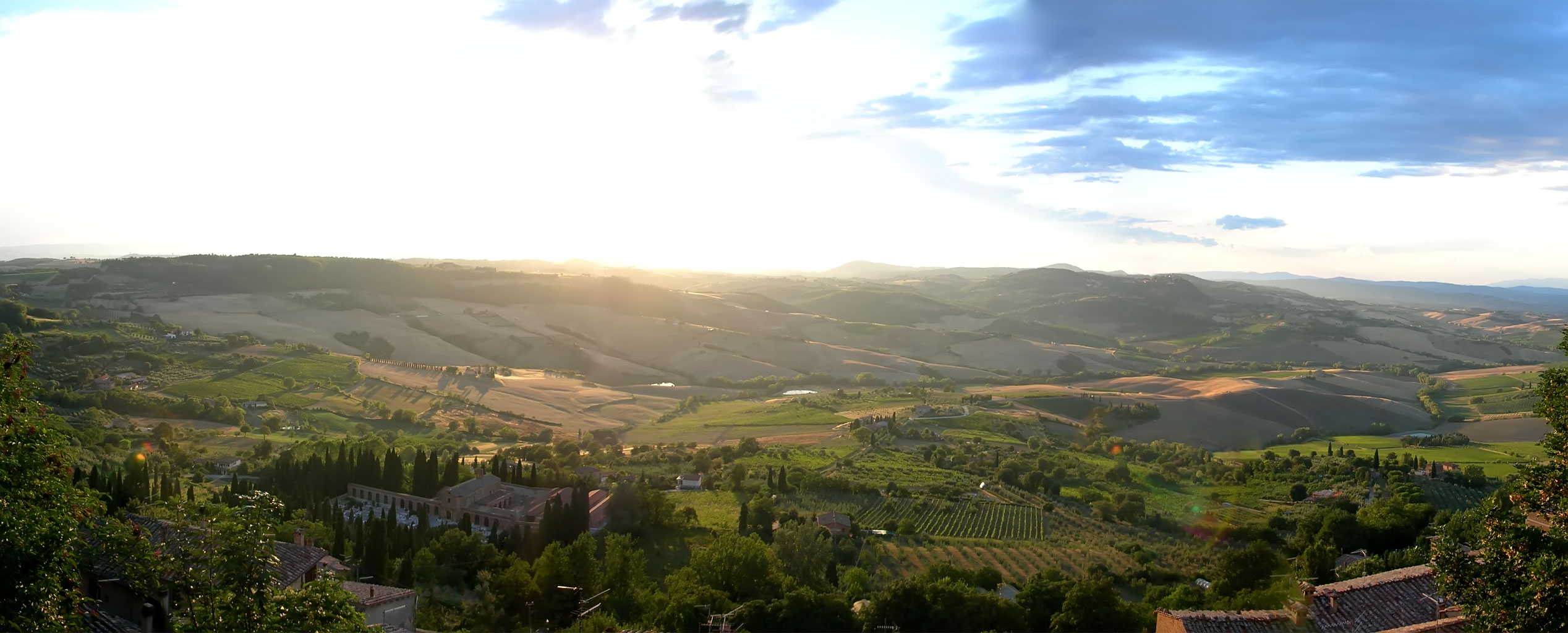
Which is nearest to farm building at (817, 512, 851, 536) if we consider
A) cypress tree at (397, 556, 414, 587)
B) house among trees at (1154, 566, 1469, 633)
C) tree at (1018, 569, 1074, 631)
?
tree at (1018, 569, 1074, 631)

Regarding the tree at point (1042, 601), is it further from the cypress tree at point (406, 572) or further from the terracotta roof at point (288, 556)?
the cypress tree at point (406, 572)

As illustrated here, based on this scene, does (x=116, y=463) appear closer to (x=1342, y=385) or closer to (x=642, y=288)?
(x=1342, y=385)

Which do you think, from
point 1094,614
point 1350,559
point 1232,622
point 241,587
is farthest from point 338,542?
point 1350,559

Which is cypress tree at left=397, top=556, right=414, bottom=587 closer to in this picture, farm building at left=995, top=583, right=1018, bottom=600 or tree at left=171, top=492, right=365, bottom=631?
farm building at left=995, top=583, right=1018, bottom=600

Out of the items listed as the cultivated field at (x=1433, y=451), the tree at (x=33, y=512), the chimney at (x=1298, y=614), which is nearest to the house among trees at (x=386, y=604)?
the tree at (x=33, y=512)

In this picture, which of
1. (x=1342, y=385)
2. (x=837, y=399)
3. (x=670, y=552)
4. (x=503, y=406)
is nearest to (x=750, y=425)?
(x=837, y=399)

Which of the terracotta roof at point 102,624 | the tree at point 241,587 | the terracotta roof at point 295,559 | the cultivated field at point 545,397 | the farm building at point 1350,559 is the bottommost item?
the cultivated field at point 545,397

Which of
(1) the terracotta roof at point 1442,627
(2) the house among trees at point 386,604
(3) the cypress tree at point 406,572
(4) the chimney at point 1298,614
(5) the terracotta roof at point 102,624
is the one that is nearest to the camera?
(5) the terracotta roof at point 102,624
